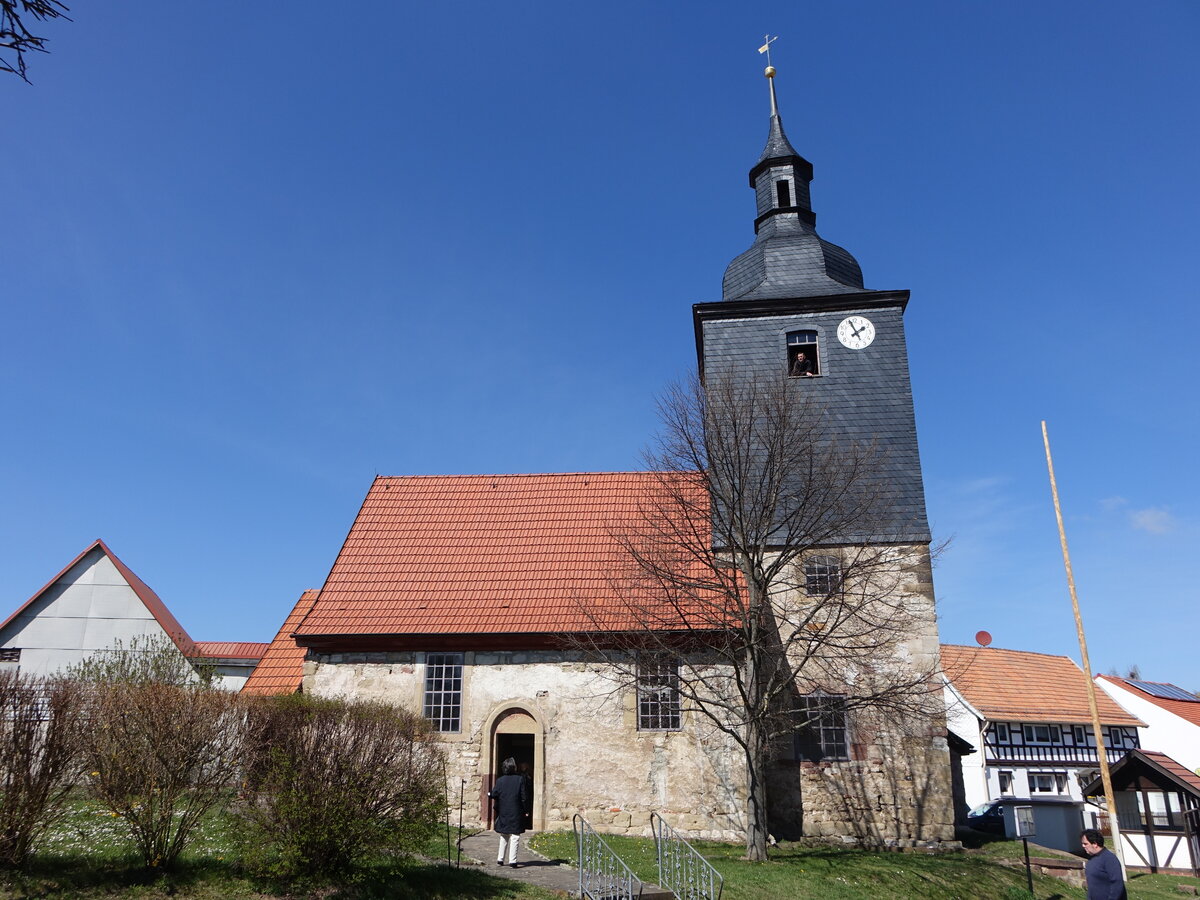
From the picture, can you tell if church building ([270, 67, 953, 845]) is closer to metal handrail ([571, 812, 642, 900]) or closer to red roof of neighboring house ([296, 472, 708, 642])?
red roof of neighboring house ([296, 472, 708, 642])

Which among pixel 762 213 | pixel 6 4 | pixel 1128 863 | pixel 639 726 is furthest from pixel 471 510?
pixel 1128 863

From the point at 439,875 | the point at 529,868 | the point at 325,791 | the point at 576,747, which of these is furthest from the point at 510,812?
the point at 576,747

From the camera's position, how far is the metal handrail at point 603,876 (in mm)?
10625

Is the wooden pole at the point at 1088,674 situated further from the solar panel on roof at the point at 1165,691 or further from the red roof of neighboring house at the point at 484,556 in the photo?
the solar panel on roof at the point at 1165,691

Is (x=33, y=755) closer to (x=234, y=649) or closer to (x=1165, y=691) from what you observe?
(x=234, y=649)

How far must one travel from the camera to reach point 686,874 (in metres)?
11.6

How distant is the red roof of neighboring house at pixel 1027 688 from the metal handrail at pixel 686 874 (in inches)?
1072

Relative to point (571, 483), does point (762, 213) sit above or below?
above

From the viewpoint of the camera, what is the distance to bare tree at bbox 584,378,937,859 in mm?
15781

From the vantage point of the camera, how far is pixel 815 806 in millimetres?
17938

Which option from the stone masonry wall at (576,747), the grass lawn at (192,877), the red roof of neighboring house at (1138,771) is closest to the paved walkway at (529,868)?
the grass lawn at (192,877)

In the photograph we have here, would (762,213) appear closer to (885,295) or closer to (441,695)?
(885,295)

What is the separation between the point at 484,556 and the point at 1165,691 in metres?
41.2

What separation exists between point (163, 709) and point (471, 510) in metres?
12.6
